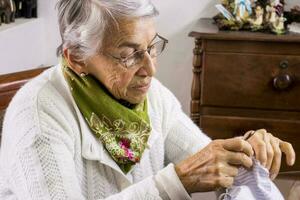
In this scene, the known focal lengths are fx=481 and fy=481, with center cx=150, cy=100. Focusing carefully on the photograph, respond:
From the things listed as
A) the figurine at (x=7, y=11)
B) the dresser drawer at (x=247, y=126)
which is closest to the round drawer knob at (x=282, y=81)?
the dresser drawer at (x=247, y=126)

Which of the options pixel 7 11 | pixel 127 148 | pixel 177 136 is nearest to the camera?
pixel 127 148

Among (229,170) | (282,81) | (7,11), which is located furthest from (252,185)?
(7,11)

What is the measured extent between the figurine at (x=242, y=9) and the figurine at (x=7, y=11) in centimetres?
93

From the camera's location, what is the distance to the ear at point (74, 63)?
1070 mm

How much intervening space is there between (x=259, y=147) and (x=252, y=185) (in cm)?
8

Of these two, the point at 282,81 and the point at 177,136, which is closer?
the point at 177,136

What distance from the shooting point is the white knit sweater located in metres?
0.95

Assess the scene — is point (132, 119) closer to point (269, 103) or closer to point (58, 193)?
point (58, 193)

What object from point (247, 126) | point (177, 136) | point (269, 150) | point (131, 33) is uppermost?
point (131, 33)

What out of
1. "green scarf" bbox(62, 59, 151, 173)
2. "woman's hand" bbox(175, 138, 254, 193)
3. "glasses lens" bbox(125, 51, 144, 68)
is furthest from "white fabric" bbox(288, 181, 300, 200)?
"glasses lens" bbox(125, 51, 144, 68)

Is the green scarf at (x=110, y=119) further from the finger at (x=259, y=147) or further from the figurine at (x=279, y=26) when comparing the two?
the figurine at (x=279, y=26)

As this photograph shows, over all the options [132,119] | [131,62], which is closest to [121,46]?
[131,62]

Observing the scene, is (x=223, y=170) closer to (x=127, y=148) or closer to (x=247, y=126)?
(x=127, y=148)

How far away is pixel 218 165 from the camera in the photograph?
3.00 ft
